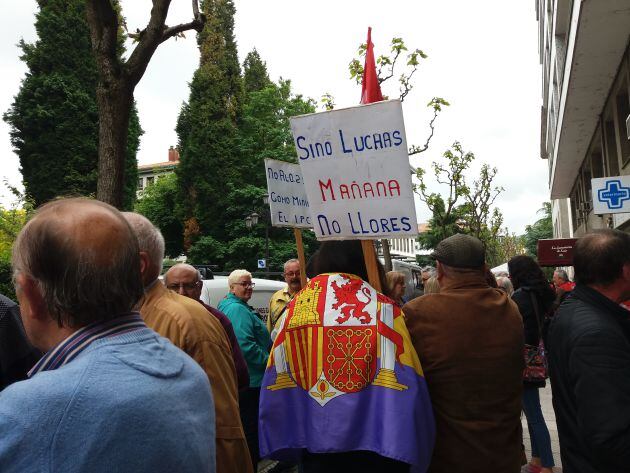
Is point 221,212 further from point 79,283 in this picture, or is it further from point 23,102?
point 79,283

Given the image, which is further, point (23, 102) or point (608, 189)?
point (23, 102)

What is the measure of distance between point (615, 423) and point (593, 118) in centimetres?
1499

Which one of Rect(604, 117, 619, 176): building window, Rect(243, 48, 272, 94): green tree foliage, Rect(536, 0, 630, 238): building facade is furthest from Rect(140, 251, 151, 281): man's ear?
Rect(243, 48, 272, 94): green tree foliage

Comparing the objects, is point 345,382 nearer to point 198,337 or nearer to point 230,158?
point 198,337

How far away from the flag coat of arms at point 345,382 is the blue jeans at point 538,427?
11.4 ft

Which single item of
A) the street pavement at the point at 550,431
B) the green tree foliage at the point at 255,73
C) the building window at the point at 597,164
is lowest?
the street pavement at the point at 550,431

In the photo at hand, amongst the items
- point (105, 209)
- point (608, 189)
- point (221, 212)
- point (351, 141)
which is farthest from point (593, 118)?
point (221, 212)

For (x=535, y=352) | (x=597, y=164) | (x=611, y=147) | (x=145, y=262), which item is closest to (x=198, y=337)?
(x=145, y=262)

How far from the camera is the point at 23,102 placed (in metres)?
35.2

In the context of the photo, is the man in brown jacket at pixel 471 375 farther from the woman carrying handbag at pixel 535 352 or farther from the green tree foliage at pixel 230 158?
the green tree foliage at pixel 230 158

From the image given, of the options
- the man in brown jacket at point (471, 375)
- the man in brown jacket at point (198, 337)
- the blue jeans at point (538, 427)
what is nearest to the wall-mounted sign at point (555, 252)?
the blue jeans at point (538, 427)

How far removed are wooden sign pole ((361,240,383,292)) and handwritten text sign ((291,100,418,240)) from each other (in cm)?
9

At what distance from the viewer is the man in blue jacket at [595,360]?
7.39ft

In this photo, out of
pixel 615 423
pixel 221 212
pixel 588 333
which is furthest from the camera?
pixel 221 212
